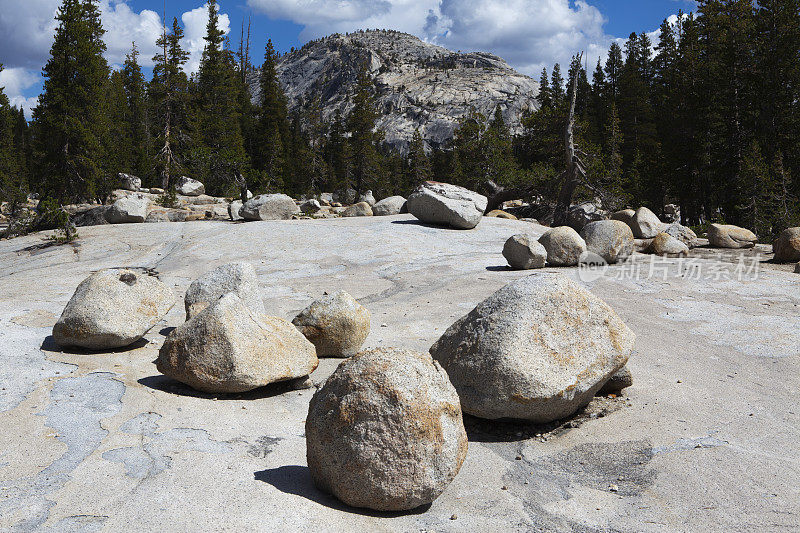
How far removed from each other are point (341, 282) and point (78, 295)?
5394 mm

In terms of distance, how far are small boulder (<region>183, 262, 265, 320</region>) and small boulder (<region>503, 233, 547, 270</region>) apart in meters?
5.97

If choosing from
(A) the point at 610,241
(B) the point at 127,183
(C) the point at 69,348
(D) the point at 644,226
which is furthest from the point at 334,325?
(B) the point at 127,183

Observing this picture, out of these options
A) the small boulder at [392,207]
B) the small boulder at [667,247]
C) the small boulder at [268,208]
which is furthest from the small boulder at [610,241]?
the small boulder at [268,208]

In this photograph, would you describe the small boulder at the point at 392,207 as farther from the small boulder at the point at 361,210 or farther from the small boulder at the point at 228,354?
the small boulder at the point at 228,354

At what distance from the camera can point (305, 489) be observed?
143 inches

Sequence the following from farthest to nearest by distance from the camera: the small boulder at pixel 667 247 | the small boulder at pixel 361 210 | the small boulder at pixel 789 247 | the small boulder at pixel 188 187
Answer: the small boulder at pixel 188 187 → the small boulder at pixel 361 210 → the small boulder at pixel 667 247 → the small boulder at pixel 789 247

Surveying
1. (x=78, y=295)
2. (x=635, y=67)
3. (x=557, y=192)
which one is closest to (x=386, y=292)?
(x=78, y=295)

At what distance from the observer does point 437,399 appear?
362 cm

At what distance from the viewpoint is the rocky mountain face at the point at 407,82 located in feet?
301

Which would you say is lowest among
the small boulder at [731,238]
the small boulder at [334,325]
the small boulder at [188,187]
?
the small boulder at [334,325]

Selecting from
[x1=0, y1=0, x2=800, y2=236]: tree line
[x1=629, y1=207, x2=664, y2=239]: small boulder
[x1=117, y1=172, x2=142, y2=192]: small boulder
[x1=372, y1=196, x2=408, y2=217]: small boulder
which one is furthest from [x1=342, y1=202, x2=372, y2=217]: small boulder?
[x1=117, y1=172, x2=142, y2=192]: small boulder

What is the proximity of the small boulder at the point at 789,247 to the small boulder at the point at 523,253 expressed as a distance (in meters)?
6.88

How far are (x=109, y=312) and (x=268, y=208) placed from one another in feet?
44.0

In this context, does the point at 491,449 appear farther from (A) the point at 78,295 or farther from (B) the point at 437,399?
(A) the point at 78,295
